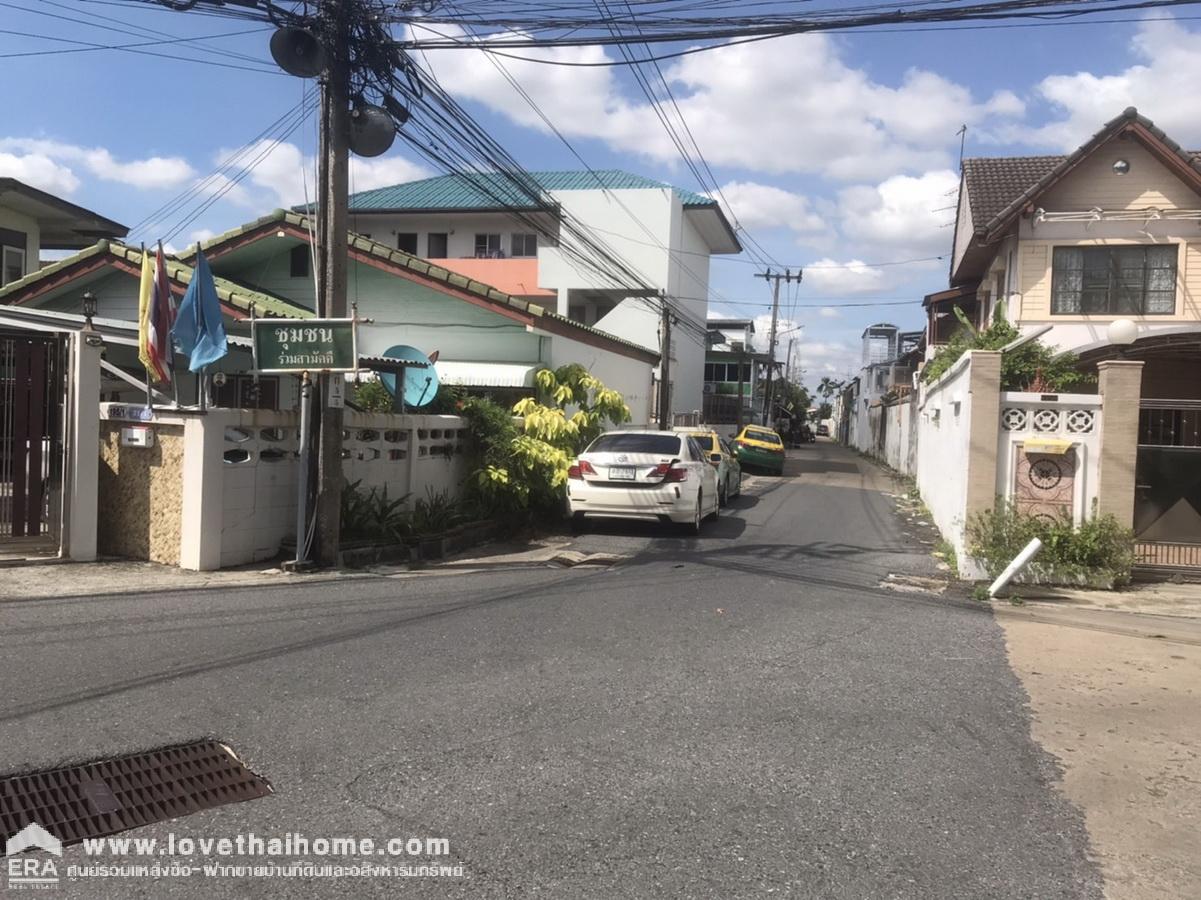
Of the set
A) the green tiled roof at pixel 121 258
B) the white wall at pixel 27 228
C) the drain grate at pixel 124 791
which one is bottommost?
the drain grate at pixel 124 791

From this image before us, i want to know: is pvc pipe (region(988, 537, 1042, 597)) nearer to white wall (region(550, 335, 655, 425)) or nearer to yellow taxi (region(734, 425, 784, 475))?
white wall (region(550, 335, 655, 425))

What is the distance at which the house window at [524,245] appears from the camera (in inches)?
1442

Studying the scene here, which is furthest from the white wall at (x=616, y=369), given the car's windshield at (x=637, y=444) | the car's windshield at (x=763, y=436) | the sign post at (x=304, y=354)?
the sign post at (x=304, y=354)

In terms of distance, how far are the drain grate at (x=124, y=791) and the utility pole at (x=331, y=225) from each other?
555cm

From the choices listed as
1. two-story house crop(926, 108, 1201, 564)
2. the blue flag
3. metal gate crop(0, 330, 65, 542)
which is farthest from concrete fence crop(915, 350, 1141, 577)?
metal gate crop(0, 330, 65, 542)

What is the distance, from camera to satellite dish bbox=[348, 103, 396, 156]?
10.2 meters

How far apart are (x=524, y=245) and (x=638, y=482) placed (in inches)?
1023

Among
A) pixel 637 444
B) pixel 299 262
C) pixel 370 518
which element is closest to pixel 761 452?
pixel 299 262

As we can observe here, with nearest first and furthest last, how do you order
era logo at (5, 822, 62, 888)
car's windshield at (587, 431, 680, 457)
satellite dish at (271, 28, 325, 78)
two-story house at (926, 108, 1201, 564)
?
era logo at (5, 822, 62, 888) → satellite dish at (271, 28, 325, 78) → car's windshield at (587, 431, 680, 457) → two-story house at (926, 108, 1201, 564)

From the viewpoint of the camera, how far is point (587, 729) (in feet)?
16.1

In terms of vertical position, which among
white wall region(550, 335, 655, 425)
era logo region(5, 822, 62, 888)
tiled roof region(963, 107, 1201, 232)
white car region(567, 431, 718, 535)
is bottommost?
era logo region(5, 822, 62, 888)

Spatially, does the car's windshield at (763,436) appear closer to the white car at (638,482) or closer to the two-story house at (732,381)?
the white car at (638,482)

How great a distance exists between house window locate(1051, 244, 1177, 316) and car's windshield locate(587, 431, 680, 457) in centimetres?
960

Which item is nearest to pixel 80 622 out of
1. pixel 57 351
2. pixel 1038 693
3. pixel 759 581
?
pixel 57 351
